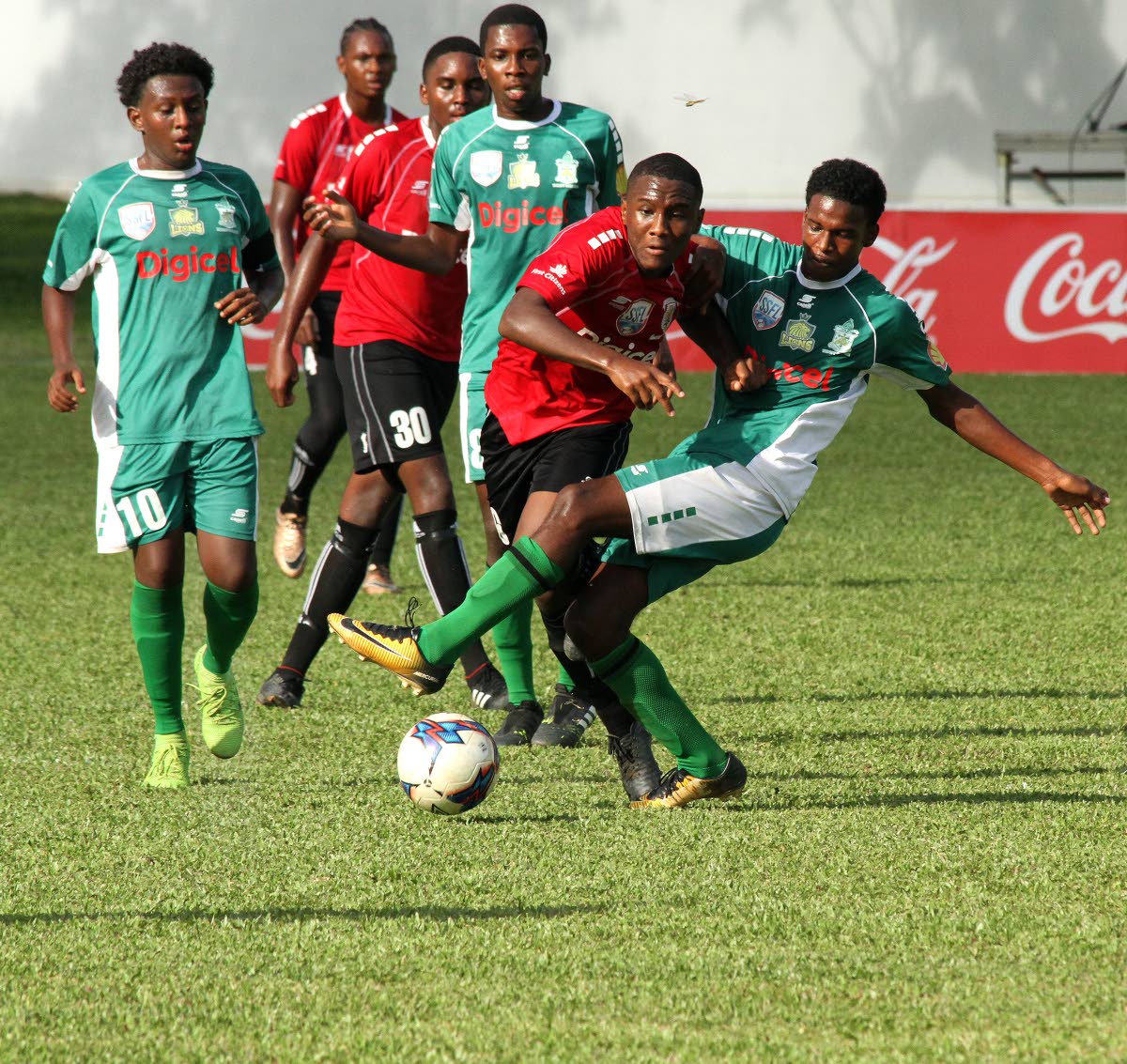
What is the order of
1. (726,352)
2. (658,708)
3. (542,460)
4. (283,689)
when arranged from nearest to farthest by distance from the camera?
(658,708), (726,352), (542,460), (283,689)

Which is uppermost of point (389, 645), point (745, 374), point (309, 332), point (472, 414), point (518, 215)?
point (518, 215)

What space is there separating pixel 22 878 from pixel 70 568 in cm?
474

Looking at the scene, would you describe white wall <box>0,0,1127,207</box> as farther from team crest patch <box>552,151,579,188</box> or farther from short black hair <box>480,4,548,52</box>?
team crest patch <box>552,151,579,188</box>

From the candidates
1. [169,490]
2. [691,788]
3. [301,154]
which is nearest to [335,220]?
[169,490]

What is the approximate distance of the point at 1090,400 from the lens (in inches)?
594

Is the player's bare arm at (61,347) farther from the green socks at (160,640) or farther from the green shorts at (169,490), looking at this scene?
the green socks at (160,640)

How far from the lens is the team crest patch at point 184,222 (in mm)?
4879

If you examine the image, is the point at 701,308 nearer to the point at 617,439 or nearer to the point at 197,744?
the point at 617,439

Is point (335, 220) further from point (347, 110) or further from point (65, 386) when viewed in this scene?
point (347, 110)

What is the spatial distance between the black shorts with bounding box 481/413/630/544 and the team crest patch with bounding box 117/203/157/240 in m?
1.07

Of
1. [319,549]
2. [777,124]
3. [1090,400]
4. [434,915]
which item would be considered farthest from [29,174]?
[434,915]

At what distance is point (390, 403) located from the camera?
19.5 feet

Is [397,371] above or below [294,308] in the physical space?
below

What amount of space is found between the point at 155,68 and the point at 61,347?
0.83 m
